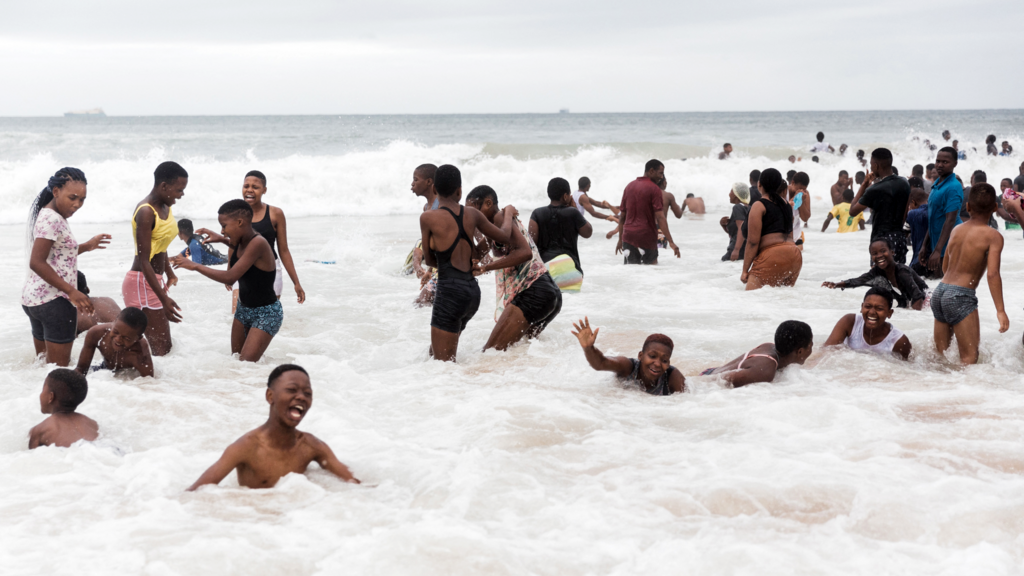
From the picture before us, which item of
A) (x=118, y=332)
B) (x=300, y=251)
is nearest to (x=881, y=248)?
(x=118, y=332)

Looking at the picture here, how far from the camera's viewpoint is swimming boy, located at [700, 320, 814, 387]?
5996 millimetres

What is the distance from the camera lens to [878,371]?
639 centimetres

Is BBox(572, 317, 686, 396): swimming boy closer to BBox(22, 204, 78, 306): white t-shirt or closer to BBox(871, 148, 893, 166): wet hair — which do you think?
BBox(22, 204, 78, 306): white t-shirt

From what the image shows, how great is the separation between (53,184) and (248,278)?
144 centimetres

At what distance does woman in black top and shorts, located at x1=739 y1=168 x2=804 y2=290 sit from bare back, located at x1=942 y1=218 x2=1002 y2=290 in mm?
2940

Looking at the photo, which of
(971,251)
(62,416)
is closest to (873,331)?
(971,251)

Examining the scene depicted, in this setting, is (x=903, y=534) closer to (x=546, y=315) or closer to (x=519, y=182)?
(x=546, y=315)

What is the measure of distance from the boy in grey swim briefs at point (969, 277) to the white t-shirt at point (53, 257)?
6.43 m

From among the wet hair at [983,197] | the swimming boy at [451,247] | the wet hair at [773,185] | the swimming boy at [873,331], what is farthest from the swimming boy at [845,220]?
the swimming boy at [451,247]

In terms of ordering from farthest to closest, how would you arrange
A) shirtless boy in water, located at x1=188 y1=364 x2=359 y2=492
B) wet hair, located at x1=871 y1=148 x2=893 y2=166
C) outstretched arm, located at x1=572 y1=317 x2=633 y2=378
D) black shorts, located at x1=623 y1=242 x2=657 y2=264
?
black shorts, located at x1=623 y1=242 x2=657 y2=264 → wet hair, located at x1=871 y1=148 x2=893 y2=166 → outstretched arm, located at x1=572 y1=317 x2=633 y2=378 → shirtless boy in water, located at x1=188 y1=364 x2=359 y2=492

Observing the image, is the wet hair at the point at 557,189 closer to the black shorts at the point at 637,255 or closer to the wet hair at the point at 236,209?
the wet hair at the point at 236,209

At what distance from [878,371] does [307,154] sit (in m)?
31.0

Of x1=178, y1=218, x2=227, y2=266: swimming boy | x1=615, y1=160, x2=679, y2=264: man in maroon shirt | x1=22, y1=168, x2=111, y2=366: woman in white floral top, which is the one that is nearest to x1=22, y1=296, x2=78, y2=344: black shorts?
x1=22, y1=168, x2=111, y2=366: woman in white floral top

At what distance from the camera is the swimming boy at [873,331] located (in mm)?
6508
